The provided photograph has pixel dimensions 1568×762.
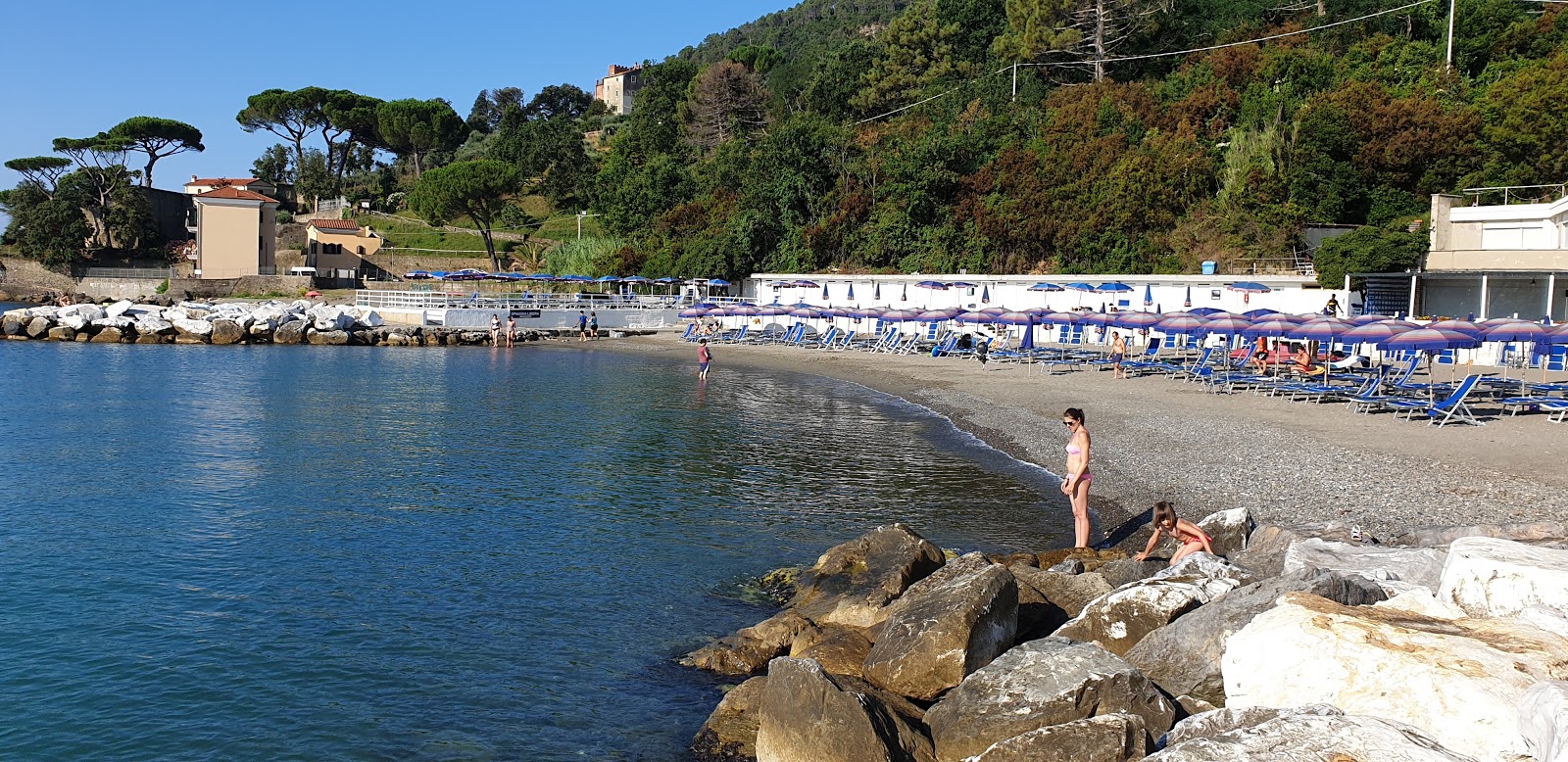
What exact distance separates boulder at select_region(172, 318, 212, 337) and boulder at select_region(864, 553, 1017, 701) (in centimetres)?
4826

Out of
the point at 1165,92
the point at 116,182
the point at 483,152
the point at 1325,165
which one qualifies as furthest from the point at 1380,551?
the point at 483,152

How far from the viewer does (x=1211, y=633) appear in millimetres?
7121

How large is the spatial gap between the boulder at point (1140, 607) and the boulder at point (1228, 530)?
252 centimetres

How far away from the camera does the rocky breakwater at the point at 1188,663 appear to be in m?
5.27

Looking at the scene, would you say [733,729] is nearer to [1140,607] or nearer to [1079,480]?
[1140,607]

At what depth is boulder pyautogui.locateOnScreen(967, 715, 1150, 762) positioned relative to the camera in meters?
5.90

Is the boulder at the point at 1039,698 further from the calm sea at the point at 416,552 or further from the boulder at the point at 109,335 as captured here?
the boulder at the point at 109,335

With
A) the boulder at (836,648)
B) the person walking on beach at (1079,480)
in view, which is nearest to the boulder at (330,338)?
the person walking on beach at (1079,480)

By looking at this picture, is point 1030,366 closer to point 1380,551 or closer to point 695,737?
point 1380,551

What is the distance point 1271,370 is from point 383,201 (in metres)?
84.8

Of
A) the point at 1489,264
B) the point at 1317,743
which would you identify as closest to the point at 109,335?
the point at 1317,743

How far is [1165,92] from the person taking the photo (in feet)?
179

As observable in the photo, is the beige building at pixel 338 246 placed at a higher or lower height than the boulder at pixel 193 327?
higher

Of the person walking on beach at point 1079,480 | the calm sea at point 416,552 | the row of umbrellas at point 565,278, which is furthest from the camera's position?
the row of umbrellas at point 565,278
